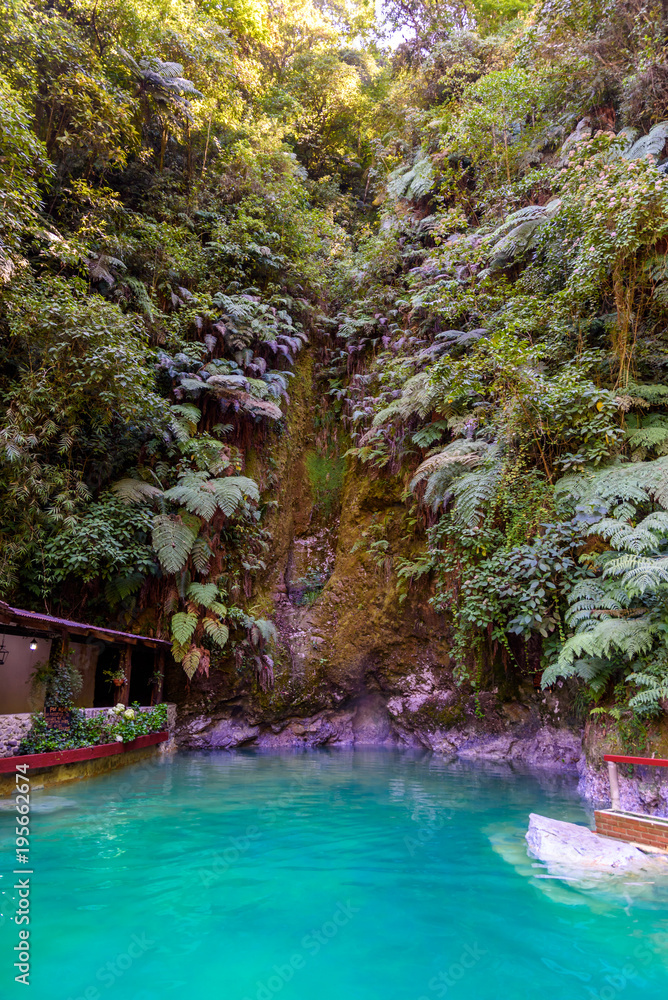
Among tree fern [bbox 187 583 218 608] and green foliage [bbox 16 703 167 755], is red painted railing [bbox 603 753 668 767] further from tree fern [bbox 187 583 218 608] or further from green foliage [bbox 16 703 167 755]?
tree fern [bbox 187 583 218 608]

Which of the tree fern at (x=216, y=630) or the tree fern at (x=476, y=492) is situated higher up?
the tree fern at (x=476, y=492)

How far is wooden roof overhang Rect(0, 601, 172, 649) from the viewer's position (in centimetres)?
715

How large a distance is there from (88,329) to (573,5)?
1130 cm

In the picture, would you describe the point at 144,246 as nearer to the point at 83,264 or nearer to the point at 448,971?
the point at 83,264

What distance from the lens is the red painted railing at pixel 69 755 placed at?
22.3 ft

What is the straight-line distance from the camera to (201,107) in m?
15.1

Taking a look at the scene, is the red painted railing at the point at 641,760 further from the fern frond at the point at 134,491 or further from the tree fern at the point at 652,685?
the fern frond at the point at 134,491

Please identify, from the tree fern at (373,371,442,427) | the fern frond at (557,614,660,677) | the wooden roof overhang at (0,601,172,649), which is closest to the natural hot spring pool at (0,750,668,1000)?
the fern frond at (557,614,660,677)

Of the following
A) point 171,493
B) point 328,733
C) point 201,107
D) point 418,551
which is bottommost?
point 328,733

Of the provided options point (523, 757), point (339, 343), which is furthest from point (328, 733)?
point (339, 343)

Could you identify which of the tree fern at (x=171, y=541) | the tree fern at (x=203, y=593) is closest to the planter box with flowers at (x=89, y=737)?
the tree fern at (x=203, y=593)

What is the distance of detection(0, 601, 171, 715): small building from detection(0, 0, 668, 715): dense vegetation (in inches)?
30.9

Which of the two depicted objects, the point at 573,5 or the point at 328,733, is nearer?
the point at 573,5

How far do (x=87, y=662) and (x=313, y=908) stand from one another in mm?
9359
